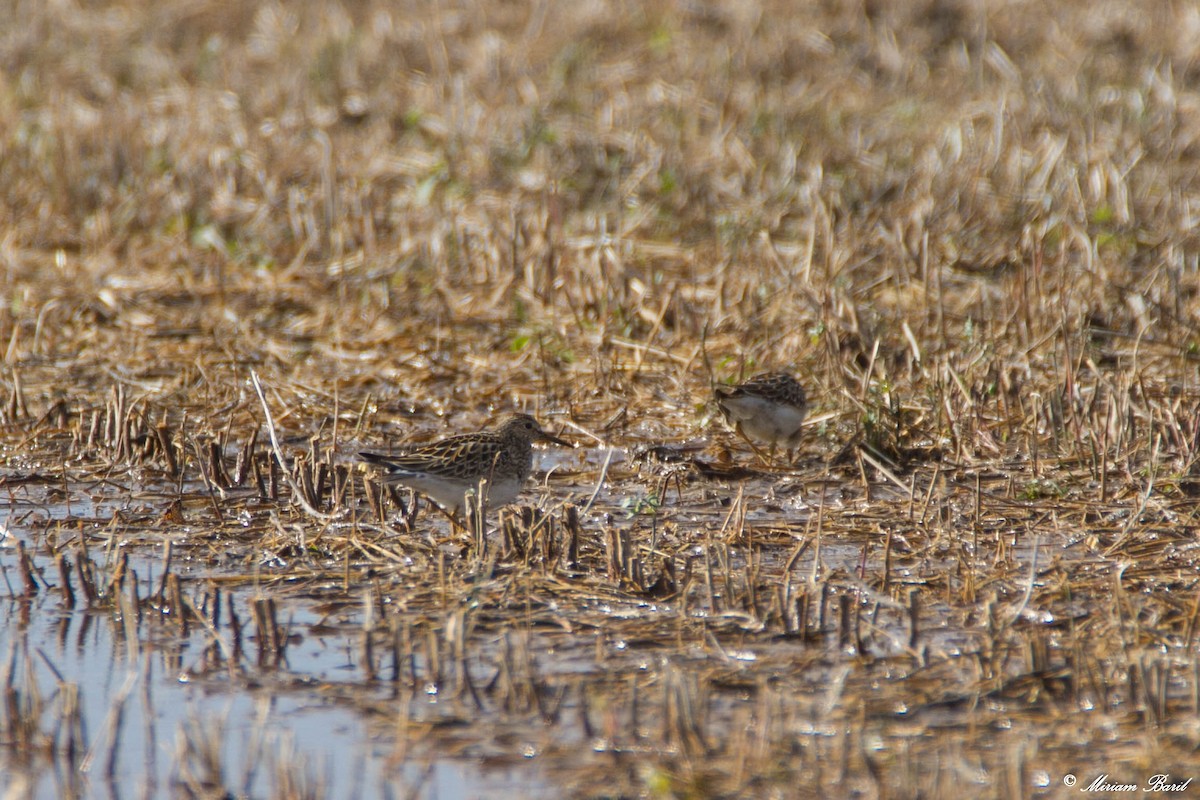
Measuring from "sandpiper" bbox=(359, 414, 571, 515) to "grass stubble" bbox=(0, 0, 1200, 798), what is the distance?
20cm

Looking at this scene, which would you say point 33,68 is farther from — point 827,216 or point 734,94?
point 827,216

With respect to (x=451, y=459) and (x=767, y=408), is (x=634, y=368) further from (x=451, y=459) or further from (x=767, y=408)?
(x=451, y=459)

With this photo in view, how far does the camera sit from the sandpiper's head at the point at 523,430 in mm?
7573

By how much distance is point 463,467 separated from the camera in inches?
276

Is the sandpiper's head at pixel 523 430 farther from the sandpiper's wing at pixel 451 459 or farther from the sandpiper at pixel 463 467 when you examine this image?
the sandpiper's wing at pixel 451 459

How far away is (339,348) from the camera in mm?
10188

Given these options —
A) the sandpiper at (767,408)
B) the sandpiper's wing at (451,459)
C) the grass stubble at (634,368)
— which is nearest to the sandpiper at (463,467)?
the sandpiper's wing at (451,459)

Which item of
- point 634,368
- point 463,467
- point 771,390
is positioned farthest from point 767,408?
point 463,467

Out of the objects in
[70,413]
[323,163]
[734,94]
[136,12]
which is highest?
[136,12]

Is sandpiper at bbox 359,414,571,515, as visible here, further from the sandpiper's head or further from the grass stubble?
the grass stubble

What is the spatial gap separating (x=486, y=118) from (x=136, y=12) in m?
6.46

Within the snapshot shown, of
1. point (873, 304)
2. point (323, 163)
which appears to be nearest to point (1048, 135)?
point (873, 304)

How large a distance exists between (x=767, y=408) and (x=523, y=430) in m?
1.21

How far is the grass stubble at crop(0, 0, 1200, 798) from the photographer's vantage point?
5098 millimetres
